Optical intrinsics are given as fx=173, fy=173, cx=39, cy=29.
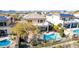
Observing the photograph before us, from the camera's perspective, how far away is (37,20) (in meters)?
2.19

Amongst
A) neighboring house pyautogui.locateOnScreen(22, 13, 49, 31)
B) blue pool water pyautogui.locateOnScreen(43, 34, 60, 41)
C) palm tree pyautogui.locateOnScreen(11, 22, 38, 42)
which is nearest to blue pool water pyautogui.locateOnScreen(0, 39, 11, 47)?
palm tree pyautogui.locateOnScreen(11, 22, 38, 42)

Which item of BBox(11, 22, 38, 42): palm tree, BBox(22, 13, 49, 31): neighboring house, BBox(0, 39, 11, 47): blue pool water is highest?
BBox(22, 13, 49, 31): neighboring house

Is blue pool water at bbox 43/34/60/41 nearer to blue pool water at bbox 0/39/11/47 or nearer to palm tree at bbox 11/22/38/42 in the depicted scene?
palm tree at bbox 11/22/38/42

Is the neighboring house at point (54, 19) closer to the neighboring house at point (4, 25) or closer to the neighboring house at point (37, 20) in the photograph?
the neighboring house at point (37, 20)

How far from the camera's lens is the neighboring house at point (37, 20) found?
2.19 meters

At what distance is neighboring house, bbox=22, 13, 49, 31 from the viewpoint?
7.18 ft

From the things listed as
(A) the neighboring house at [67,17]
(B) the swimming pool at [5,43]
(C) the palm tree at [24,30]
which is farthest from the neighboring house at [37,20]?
(B) the swimming pool at [5,43]

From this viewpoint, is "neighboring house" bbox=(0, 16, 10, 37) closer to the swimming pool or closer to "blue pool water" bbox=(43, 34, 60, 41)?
the swimming pool

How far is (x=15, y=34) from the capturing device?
2211 mm

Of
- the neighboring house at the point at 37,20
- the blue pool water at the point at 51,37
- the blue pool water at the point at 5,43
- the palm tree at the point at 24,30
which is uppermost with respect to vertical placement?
the neighboring house at the point at 37,20

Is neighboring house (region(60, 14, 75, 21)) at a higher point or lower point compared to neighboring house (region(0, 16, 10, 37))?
higher

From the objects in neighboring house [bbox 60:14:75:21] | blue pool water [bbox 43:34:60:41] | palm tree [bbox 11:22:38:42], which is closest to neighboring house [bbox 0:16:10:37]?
palm tree [bbox 11:22:38:42]
